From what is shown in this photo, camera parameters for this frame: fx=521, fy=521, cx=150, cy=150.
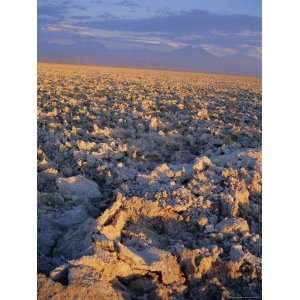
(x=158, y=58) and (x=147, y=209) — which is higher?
(x=158, y=58)

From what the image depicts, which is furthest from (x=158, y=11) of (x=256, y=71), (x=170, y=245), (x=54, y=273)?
(x=54, y=273)

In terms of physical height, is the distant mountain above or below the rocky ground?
→ above

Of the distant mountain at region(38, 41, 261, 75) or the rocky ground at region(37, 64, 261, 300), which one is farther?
the distant mountain at region(38, 41, 261, 75)

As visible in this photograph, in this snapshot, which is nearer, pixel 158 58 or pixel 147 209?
pixel 147 209

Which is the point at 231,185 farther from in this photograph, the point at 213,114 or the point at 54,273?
the point at 213,114
